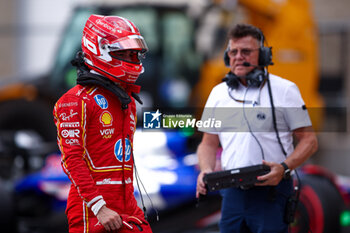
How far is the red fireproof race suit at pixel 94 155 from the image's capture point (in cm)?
305

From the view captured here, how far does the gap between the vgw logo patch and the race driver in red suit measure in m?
0.47

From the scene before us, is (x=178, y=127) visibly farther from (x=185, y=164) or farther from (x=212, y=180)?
(x=185, y=164)

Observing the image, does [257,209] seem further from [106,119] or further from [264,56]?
[106,119]

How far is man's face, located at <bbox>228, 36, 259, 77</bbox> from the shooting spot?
3812mm

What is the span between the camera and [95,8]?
10.2 meters

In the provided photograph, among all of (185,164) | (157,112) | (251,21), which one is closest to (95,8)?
(251,21)

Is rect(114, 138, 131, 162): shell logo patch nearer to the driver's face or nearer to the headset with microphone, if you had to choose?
the driver's face

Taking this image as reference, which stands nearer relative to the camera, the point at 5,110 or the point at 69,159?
the point at 69,159

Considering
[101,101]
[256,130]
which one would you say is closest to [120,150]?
[101,101]

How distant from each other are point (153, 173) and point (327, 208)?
1874 millimetres

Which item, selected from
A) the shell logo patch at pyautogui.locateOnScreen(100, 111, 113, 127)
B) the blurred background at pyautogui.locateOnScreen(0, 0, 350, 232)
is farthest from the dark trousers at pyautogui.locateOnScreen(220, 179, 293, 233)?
the blurred background at pyautogui.locateOnScreen(0, 0, 350, 232)

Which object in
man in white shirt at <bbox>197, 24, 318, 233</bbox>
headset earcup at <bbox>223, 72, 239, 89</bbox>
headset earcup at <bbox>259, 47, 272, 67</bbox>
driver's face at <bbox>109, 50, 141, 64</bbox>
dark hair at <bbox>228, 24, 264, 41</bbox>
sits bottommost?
man in white shirt at <bbox>197, 24, 318, 233</bbox>

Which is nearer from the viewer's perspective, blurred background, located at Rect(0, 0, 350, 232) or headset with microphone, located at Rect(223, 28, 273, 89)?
headset with microphone, located at Rect(223, 28, 273, 89)

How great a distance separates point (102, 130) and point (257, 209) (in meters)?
1.07
